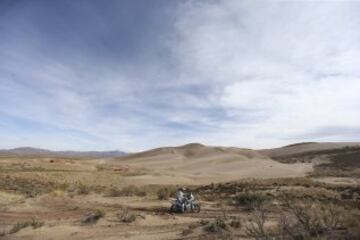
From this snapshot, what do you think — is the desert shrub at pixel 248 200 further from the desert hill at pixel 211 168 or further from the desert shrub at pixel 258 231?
the desert hill at pixel 211 168

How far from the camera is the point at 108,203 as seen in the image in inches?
952

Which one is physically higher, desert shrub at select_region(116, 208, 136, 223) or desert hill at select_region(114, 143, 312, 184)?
desert hill at select_region(114, 143, 312, 184)

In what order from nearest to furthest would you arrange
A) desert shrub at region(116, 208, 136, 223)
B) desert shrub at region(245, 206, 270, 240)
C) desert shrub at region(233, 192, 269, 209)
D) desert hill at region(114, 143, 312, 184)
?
desert shrub at region(245, 206, 270, 240), desert shrub at region(116, 208, 136, 223), desert shrub at region(233, 192, 269, 209), desert hill at region(114, 143, 312, 184)

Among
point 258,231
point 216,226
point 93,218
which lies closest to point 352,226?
point 258,231

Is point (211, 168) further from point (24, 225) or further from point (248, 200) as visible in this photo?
point (24, 225)

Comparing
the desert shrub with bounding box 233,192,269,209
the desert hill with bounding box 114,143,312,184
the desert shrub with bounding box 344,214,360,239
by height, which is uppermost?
the desert hill with bounding box 114,143,312,184

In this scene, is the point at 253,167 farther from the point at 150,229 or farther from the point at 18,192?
the point at 150,229

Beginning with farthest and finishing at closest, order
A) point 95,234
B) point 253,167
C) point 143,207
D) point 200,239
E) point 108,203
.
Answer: point 253,167 < point 108,203 < point 143,207 < point 95,234 < point 200,239

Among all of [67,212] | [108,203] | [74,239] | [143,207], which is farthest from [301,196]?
[74,239]

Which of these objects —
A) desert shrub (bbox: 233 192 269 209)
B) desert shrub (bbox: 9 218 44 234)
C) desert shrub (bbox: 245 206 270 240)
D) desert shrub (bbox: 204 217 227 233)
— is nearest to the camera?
desert shrub (bbox: 245 206 270 240)

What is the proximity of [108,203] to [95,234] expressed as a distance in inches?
348

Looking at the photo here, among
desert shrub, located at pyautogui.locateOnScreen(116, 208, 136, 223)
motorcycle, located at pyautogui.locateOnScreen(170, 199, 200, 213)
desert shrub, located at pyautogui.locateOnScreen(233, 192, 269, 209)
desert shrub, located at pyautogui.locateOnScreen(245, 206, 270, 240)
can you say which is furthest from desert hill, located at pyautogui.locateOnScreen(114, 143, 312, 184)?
desert shrub, located at pyautogui.locateOnScreen(245, 206, 270, 240)

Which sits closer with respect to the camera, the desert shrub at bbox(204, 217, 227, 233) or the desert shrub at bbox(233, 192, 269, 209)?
the desert shrub at bbox(204, 217, 227, 233)

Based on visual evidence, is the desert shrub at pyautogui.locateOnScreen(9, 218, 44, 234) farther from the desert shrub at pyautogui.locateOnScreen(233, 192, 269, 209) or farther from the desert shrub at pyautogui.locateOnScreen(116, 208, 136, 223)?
the desert shrub at pyautogui.locateOnScreen(233, 192, 269, 209)
